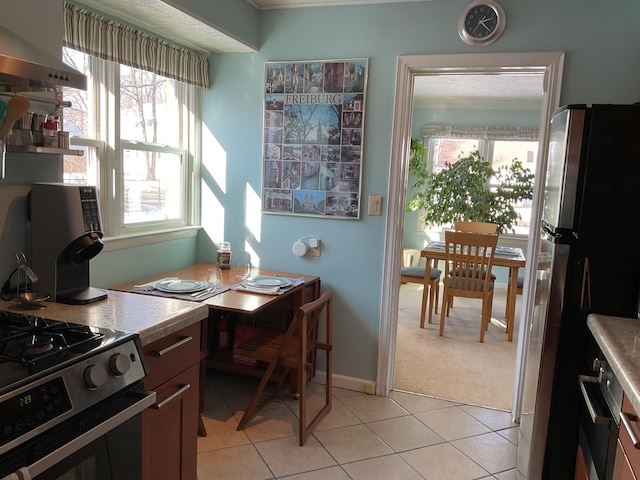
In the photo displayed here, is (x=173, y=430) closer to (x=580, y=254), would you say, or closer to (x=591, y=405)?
(x=591, y=405)

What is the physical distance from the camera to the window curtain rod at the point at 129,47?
2.24 m

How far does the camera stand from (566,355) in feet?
6.12

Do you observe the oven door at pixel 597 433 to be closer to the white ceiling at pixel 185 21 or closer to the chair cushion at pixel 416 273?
the white ceiling at pixel 185 21

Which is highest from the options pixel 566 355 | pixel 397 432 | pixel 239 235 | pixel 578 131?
pixel 578 131

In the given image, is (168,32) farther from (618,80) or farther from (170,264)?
(618,80)

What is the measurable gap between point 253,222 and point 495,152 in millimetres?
4029

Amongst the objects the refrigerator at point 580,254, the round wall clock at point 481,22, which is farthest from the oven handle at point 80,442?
the round wall clock at point 481,22

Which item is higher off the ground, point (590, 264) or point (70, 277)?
point (590, 264)

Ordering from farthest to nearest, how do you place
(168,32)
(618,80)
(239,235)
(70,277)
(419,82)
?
(419,82) < (239,235) < (168,32) < (618,80) < (70,277)

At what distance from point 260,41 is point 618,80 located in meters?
1.97

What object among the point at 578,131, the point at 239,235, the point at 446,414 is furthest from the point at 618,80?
the point at 239,235

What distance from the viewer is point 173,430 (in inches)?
63.9

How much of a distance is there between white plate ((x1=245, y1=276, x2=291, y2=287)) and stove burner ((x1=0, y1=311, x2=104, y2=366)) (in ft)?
4.35

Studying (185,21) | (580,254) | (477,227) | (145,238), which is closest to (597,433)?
(580,254)
